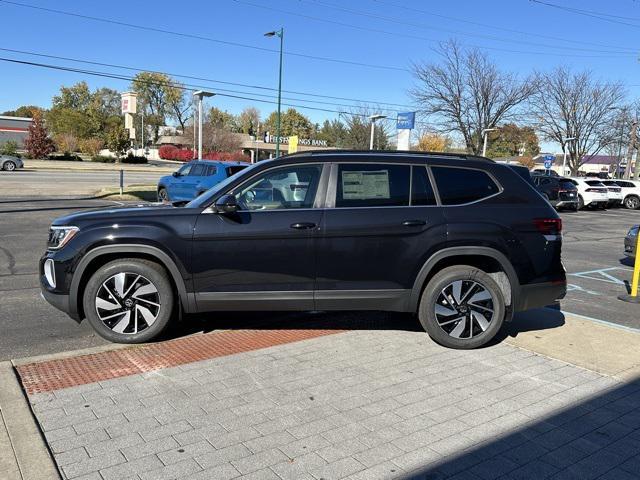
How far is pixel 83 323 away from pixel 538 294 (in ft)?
15.0

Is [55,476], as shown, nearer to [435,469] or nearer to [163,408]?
[163,408]

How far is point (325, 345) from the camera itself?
5023 mm

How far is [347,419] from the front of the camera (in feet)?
11.8

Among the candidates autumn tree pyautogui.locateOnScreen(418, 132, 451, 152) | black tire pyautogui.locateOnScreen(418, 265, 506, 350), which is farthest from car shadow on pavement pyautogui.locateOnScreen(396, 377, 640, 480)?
autumn tree pyautogui.locateOnScreen(418, 132, 451, 152)

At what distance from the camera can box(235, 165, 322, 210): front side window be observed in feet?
16.1

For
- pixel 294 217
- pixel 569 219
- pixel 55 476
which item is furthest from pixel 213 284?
pixel 569 219

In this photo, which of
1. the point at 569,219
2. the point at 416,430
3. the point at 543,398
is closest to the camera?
the point at 416,430

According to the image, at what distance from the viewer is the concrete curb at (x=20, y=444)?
113 inches

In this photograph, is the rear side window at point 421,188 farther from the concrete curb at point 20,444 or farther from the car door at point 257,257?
the concrete curb at point 20,444

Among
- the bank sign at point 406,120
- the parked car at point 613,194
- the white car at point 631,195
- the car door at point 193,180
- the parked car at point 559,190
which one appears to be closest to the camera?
the car door at point 193,180

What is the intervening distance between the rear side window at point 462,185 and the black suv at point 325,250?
0.01 metres

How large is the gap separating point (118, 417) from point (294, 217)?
2.17 metres

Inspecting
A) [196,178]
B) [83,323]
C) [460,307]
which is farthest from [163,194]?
[460,307]

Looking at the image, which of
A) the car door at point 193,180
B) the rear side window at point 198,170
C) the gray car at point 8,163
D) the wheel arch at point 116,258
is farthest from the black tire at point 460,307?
the gray car at point 8,163
